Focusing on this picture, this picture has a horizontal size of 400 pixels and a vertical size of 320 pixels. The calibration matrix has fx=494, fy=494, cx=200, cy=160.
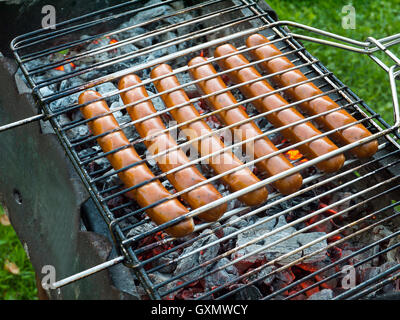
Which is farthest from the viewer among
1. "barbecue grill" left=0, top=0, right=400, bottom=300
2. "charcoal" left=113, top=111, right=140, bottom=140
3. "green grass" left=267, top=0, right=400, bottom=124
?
"green grass" left=267, top=0, right=400, bottom=124

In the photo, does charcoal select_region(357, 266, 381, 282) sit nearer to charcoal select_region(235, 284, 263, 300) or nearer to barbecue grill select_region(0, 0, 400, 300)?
barbecue grill select_region(0, 0, 400, 300)

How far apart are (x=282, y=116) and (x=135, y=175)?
2.50 ft

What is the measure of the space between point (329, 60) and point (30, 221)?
2.99 metres

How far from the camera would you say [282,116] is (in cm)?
236

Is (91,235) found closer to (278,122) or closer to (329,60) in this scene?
(278,122)

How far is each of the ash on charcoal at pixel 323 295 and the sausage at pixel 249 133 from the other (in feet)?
1.49

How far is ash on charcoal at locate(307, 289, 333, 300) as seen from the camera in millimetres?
2129

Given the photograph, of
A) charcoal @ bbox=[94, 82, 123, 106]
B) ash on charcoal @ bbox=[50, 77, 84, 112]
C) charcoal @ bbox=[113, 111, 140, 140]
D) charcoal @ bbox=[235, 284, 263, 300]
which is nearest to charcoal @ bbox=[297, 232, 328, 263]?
charcoal @ bbox=[235, 284, 263, 300]

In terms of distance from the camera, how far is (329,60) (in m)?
4.48

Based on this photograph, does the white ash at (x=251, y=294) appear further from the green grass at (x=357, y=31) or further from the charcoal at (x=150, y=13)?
the green grass at (x=357, y=31)

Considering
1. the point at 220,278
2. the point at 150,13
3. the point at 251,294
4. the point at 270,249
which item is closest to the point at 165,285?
the point at 220,278

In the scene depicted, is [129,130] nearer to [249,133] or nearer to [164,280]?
[249,133]

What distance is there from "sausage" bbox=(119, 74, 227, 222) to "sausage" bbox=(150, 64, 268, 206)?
0.27 ft
